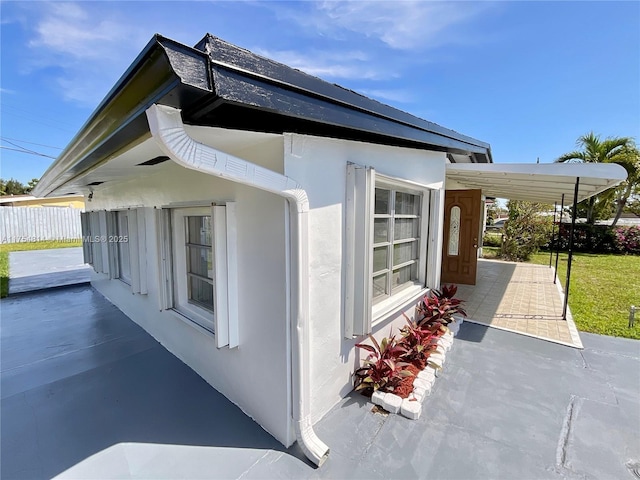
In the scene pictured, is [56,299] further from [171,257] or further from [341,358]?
[341,358]

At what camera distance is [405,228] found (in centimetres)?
477

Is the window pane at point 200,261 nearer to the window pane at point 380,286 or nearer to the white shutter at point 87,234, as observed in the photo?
the window pane at point 380,286

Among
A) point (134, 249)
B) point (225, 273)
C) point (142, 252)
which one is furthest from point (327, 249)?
point (134, 249)

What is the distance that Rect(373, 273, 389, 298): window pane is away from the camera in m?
4.06

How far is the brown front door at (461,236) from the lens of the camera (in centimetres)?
776

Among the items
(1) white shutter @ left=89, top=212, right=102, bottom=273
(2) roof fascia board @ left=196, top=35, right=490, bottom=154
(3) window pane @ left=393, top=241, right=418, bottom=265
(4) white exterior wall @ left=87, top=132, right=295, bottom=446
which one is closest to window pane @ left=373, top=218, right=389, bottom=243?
(3) window pane @ left=393, top=241, right=418, bottom=265

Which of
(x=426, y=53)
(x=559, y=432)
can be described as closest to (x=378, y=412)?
(x=559, y=432)

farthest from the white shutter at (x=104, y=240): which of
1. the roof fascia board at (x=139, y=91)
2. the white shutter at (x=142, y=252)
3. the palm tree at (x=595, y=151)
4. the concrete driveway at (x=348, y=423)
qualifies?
the palm tree at (x=595, y=151)

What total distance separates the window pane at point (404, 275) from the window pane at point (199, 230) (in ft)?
9.23

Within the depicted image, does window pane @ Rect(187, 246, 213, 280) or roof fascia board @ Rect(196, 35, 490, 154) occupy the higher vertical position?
roof fascia board @ Rect(196, 35, 490, 154)

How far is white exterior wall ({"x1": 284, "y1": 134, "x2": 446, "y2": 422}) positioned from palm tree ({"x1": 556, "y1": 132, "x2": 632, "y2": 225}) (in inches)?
818

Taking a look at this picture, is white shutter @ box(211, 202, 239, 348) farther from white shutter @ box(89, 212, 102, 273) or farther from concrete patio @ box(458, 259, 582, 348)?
white shutter @ box(89, 212, 102, 273)

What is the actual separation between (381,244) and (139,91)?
3180 mm

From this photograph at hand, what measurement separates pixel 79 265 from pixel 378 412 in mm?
13701
